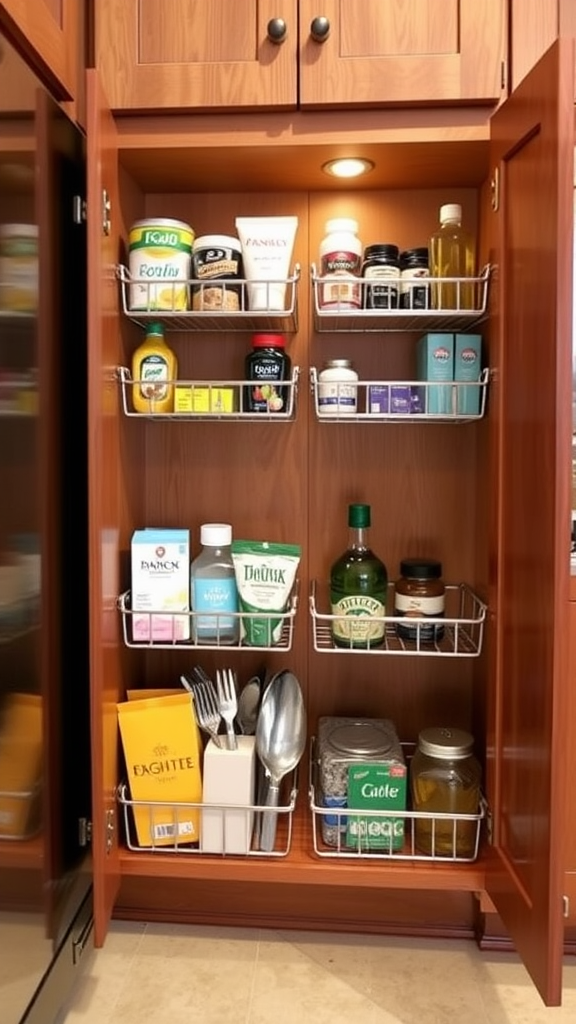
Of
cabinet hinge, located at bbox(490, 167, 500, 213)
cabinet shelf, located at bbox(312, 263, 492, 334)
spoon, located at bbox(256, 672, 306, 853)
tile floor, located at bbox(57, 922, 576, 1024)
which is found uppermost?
cabinet hinge, located at bbox(490, 167, 500, 213)

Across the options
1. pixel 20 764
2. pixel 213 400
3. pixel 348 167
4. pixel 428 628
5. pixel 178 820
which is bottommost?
pixel 178 820

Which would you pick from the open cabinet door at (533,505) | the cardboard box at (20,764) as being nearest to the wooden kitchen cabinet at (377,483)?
the open cabinet door at (533,505)

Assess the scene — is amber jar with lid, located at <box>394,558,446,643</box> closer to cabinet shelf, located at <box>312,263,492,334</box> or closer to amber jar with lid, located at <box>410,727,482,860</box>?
amber jar with lid, located at <box>410,727,482,860</box>

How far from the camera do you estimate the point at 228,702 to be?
139cm

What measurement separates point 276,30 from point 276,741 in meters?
1.17

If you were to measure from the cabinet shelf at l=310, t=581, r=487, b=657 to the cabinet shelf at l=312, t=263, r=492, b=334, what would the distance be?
0.51 m

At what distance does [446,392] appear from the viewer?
1368 millimetres

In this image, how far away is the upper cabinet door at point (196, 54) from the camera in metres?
1.21

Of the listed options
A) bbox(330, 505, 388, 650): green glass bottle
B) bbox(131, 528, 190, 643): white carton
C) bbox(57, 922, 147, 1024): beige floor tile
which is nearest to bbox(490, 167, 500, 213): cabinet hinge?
bbox(330, 505, 388, 650): green glass bottle

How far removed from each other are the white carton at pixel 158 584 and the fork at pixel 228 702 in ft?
0.38

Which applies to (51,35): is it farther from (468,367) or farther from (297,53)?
(468,367)

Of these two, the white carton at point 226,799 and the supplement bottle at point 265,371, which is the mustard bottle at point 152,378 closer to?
the supplement bottle at point 265,371

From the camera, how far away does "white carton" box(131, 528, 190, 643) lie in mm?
1347

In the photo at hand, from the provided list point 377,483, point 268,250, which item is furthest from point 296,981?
point 268,250
